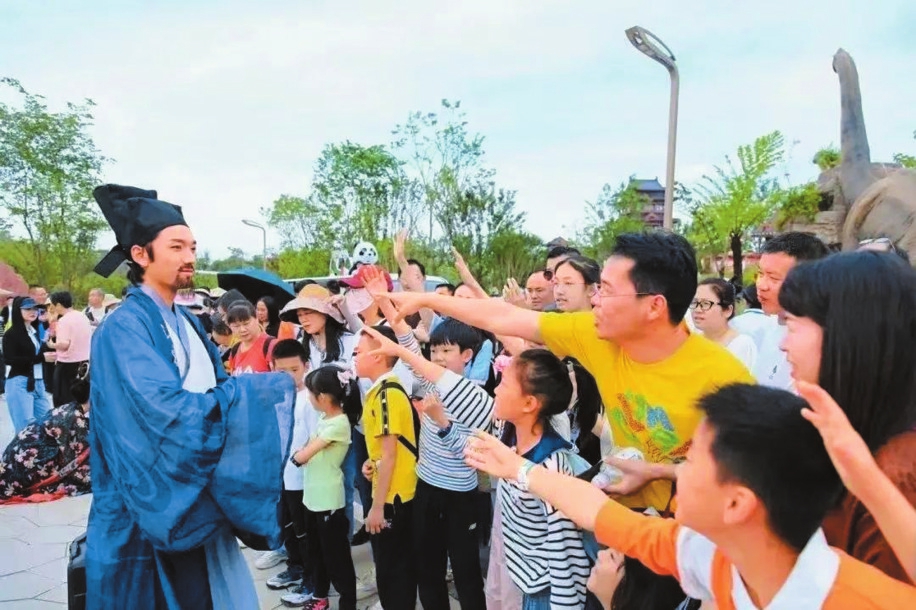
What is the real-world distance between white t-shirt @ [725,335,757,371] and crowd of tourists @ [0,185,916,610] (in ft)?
0.05

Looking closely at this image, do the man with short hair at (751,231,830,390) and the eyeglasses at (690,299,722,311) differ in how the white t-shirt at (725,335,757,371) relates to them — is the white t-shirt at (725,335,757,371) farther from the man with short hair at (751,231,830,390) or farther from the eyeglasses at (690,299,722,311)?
the eyeglasses at (690,299,722,311)

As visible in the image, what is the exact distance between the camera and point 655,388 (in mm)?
1789

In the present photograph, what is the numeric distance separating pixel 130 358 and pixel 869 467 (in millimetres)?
2052

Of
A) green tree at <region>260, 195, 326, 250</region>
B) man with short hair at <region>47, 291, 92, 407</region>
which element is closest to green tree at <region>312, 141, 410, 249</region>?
green tree at <region>260, 195, 326, 250</region>

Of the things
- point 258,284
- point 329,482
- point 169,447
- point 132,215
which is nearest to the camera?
point 169,447

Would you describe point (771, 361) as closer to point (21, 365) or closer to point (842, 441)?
point (842, 441)

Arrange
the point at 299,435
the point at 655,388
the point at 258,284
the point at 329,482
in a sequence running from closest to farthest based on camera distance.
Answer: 1. the point at 655,388
2. the point at 329,482
3. the point at 299,435
4. the point at 258,284

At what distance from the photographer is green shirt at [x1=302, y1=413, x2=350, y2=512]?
3.34 meters

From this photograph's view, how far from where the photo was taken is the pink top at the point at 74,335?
723 centimetres

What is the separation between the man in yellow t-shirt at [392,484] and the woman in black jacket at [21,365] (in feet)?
18.9

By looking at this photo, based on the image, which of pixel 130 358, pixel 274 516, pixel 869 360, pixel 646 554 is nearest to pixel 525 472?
pixel 646 554

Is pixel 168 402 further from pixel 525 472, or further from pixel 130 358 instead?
pixel 525 472

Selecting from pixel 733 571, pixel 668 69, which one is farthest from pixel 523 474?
pixel 668 69

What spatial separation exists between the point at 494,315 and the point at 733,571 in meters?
1.19
